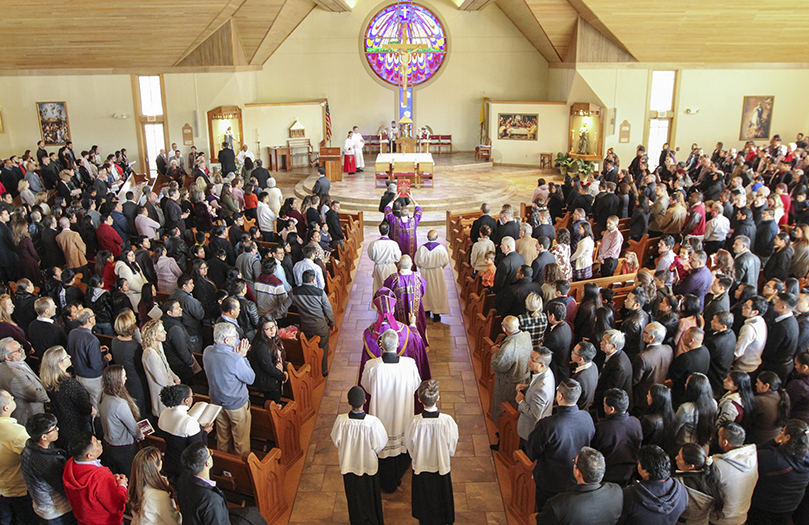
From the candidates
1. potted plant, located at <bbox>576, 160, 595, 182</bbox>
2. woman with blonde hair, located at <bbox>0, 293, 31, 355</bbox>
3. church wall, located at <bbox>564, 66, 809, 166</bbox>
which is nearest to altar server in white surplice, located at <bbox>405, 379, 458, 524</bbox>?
woman with blonde hair, located at <bbox>0, 293, 31, 355</bbox>

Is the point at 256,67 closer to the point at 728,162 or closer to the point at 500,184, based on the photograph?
the point at 500,184

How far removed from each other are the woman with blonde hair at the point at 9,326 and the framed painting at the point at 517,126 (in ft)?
53.7

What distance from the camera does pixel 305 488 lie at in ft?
17.6

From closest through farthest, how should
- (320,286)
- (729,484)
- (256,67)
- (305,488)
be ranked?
(729,484) < (305,488) < (320,286) < (256,67)

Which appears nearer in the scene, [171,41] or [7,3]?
[7,3]

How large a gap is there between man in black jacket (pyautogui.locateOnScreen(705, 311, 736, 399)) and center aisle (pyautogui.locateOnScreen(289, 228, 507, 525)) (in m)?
2.16

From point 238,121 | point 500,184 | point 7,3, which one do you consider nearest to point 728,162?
point 500,184

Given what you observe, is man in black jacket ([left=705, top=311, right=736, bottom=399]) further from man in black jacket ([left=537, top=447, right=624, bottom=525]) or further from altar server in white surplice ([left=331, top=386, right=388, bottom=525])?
altar server in white surplice ([left=331, top=386, right=388, bottom=525])

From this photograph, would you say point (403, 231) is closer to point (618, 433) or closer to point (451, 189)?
point (618, 433)

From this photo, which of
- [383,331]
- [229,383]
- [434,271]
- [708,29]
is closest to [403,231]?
[434,271]

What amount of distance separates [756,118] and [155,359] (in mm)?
18704

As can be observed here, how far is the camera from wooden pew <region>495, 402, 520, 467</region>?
17.3ft

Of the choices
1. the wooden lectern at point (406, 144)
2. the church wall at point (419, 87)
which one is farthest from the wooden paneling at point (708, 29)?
the wooden lectern at point (406, 144)

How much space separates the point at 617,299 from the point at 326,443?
11.7ft
